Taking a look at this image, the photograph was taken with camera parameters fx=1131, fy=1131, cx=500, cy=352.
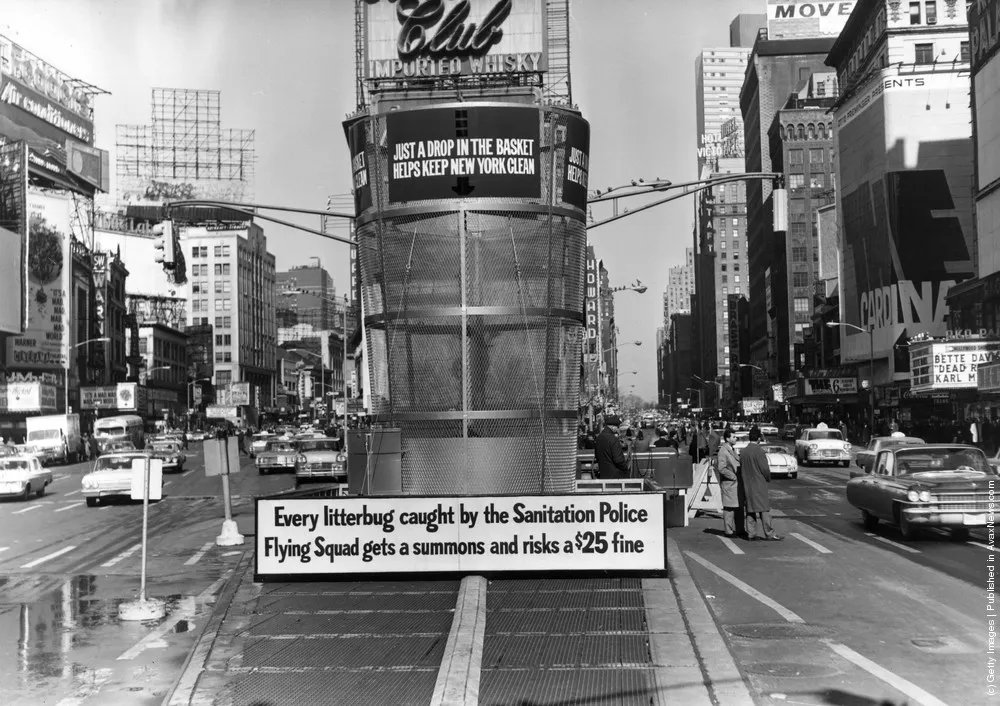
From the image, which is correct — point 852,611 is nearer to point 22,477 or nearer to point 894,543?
point 894,543

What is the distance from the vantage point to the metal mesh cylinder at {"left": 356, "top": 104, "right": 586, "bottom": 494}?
628 inches

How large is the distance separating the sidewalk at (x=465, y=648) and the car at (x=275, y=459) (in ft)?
114

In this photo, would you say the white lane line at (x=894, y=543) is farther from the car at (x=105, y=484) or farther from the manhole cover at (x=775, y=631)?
the car at (x=105, y=484)

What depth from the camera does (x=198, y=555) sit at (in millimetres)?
19359

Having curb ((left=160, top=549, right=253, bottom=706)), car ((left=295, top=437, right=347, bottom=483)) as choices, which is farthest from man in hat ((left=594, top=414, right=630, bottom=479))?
car ((left=295, top=437, right=347, bottom=483))

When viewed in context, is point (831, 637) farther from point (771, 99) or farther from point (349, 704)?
point (771, 99)

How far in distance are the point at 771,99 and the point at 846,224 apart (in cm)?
6894

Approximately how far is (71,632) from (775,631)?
7363 millimetres

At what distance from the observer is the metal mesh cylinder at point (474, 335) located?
1596cm

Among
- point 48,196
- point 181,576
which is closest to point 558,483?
point 181,576

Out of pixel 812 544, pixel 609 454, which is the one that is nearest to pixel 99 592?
pixel 609 454

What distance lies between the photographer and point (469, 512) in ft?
42.6

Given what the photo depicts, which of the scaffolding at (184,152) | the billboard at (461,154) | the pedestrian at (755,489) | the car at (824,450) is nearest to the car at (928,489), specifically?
the pedestrian at (755,489)

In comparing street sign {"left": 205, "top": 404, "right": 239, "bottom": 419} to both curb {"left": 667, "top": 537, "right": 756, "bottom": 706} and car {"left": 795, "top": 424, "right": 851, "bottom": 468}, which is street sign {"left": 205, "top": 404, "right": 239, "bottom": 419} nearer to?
car {"left": 795, "top": 424, "right": 851, "bottom": 468}
